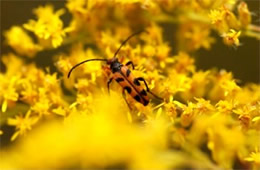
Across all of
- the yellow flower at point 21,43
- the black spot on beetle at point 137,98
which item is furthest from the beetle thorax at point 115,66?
the yellow flower at point 21,43

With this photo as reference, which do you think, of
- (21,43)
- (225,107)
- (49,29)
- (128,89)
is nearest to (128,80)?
(128,89)

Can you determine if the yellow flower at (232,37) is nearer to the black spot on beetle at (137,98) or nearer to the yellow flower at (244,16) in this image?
the yellow flower at (244,16)

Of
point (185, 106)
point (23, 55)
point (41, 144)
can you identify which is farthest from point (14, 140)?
point (41, 144)

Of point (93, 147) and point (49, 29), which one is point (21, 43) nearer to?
point (49, 29)

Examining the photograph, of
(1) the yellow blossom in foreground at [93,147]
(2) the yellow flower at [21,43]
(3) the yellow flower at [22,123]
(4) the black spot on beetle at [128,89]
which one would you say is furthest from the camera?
(2) the yellow flower at [21,43]

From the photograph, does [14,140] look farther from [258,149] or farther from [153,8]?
[258,149]

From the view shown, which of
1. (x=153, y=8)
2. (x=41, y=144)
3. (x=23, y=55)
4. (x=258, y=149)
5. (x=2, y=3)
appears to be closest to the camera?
(x=41, y=144)

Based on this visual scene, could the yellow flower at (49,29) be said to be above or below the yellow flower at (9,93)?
above
